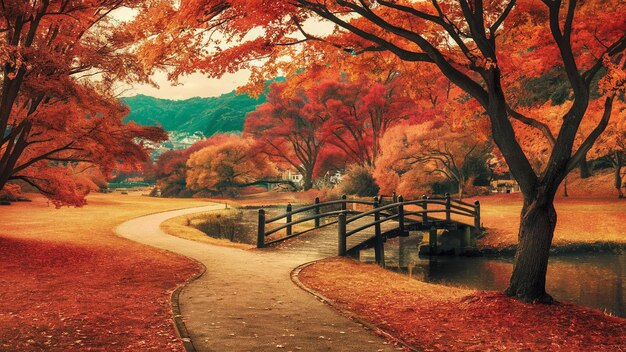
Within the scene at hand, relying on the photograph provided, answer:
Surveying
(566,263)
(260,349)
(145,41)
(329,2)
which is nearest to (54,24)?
(145,41)

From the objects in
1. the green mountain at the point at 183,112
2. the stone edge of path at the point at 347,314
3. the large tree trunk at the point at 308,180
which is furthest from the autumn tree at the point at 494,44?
the green mountain at the point at 183,112

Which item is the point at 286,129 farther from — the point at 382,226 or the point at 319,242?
the point at 319,242

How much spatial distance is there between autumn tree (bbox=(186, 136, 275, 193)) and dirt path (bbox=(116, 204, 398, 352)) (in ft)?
139

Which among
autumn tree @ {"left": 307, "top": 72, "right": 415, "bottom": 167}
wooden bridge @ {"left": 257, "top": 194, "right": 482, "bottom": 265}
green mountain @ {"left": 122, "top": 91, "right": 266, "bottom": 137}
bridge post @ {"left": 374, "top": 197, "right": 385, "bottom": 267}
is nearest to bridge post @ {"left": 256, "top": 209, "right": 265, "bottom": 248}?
wooden bridge @ {"left": 257, "top": 194, "right": 482, "bottom": 265}

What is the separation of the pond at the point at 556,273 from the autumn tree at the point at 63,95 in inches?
450

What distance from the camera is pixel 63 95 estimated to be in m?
16.3

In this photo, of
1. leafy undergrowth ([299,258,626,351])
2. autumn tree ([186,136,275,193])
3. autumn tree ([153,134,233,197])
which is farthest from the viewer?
autumn tree ([153,134,233,197])

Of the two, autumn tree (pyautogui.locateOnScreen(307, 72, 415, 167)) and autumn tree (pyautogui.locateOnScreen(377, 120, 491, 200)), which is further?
autumn tree (pyautogui.locateOnScreen(307, 72, 415, 167))

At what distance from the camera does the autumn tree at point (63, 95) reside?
50.9 feet

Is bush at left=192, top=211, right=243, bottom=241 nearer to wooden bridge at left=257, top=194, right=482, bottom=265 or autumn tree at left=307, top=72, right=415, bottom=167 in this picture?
wooden bridge at left=257, top=194, right=482, bottom=265

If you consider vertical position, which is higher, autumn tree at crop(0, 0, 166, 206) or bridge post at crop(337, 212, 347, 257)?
autumn tree at crop(0, 0, 166, 206)

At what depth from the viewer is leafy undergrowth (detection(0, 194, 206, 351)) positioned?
291 inches

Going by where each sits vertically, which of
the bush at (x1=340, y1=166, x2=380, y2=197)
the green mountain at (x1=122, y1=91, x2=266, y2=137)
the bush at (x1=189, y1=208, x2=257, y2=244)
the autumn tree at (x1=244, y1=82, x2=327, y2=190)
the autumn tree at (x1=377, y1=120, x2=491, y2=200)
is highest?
the green mountain at (x1=122, y1=91, x2=266, y2=137)

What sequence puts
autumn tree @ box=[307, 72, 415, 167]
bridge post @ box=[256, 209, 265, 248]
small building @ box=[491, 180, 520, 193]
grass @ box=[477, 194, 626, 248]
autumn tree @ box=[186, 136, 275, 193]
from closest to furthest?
1. bridge post @ box=[256, 209, 265, 248]
2. grass @ box=[477, 194, 626, 248]
3. autumn tree @ box=[307, 72, 415, 167]
4. small building @ box=[491, 180, 520, 193]
5. autumn tree @ box=[186, 136, 275, 193]
